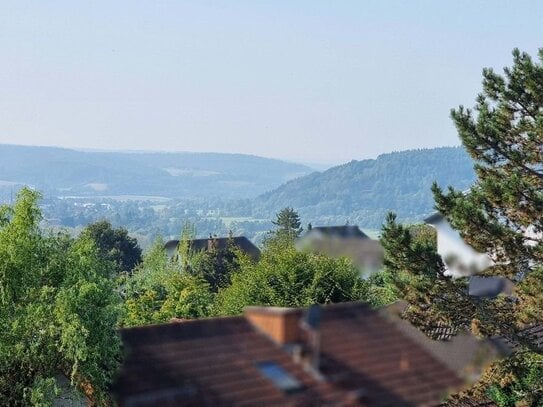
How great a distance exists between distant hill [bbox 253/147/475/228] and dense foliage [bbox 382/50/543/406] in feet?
133

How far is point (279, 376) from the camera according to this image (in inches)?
59.7

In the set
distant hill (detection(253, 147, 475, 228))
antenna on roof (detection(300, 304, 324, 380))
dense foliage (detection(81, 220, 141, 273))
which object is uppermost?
distant hill (detection(253, 147, 475, 228))

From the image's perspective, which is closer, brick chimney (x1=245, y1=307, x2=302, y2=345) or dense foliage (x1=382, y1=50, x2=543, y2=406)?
brick chimney (x1=245, y1=307, x2=302, y2=345)

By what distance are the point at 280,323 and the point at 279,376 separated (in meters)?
0.11

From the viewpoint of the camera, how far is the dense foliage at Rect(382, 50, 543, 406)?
10.2m

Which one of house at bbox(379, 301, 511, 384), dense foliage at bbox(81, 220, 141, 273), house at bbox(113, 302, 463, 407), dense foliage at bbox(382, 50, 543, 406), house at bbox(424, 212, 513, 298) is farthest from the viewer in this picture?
dense foliage at bbox(81, 220, 141, 273)

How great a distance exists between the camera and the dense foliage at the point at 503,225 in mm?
10242

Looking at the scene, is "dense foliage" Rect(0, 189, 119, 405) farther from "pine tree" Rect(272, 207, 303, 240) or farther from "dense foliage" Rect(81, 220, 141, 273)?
"pine tree" Rect(272, 207, 303, 240)

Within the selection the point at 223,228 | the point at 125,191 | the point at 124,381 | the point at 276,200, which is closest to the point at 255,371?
the point at 124,381

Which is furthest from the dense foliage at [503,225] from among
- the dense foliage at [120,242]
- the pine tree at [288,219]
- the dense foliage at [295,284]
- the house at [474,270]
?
the pine tree at [288,219]

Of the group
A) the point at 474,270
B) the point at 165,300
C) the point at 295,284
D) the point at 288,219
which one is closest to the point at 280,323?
the point at 474,270

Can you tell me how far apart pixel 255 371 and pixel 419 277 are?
380 inches

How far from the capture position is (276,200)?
316 feet

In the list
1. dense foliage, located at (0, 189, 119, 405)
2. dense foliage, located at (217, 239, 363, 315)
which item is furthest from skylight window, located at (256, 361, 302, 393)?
dense foliage, located at (217, 239, 363, 315)
